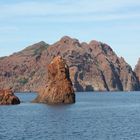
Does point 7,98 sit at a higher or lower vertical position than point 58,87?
lower

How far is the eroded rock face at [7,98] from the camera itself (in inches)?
6004

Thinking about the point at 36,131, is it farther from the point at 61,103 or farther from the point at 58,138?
the point at 61,103

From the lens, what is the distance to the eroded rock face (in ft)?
500

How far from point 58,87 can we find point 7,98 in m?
16.5

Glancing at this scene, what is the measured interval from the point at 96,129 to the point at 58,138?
1324 cm

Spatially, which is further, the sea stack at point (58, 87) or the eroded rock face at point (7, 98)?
the sea stack at point (58, 87)

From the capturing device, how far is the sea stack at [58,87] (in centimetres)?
15512

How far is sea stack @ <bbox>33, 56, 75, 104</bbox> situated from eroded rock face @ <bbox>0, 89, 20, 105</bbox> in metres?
9.13

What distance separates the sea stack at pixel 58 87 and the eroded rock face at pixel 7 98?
30.0 ft

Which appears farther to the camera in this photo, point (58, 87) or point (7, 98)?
point (7, 98)

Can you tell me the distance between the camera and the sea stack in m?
155

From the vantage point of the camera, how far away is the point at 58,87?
155 meters

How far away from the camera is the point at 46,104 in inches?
6083

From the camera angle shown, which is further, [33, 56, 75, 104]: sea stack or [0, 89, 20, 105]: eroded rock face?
[33, 56, 75, 104]: sea stack
